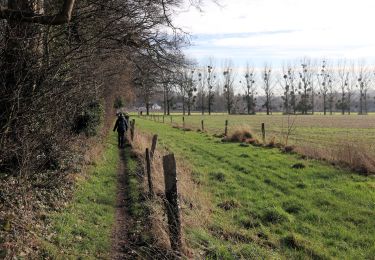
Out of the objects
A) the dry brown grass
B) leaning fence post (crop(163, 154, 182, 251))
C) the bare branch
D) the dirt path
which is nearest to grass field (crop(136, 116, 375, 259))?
the dry brown grass

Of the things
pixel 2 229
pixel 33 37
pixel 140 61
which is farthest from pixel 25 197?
pixel 140 61

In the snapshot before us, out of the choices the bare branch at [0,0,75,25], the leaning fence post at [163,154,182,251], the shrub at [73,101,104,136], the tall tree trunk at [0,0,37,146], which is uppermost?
the bare branch at [0,0,75,25]

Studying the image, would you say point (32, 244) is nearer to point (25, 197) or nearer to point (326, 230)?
point (25, 197)

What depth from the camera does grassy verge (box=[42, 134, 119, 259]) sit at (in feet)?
22.3

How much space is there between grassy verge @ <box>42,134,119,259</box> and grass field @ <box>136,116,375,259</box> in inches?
63.7

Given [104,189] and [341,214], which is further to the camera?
[104,189]

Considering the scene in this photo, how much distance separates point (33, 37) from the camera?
25.9ft

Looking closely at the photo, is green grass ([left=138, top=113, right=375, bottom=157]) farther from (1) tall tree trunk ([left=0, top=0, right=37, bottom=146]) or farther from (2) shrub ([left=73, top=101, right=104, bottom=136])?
(1) tall tree trunk ([left=0, top=0, right=37, bottom=146])

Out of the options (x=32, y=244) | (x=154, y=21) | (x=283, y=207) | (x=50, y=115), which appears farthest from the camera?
(x=154, y=21)

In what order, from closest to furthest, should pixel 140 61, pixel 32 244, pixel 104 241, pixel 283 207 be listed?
pixel 32 244
pixel 104 241
pixel 283 207
pixel 140 61

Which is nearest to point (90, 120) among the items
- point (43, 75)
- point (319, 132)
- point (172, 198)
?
point (43, 75)

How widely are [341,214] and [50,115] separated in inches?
262

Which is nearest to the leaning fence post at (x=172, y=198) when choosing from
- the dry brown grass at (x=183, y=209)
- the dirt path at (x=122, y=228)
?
the dry brown grass at (x=183, y=209)

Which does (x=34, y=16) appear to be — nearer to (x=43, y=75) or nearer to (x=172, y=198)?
(x=43, y=75)
